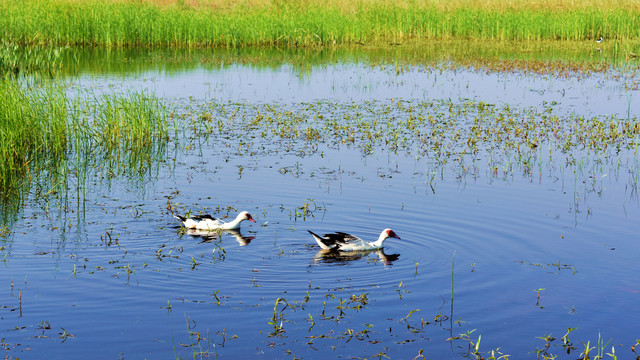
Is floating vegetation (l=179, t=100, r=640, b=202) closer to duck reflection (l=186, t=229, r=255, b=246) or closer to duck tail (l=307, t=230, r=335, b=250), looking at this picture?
duck reflection (l=186, t=229, r=255, b=246)

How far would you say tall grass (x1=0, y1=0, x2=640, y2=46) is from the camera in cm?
3503

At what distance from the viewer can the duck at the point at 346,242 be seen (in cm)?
995

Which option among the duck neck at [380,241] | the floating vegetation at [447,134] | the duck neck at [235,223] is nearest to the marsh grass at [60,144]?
the floating vegetation at [447,134]

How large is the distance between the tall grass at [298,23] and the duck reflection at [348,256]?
85.7ft

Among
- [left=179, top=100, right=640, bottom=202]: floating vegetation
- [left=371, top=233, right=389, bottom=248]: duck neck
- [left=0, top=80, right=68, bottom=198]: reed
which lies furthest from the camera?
[left=179, top=100, right=640, bottom=202]: floating vegetation

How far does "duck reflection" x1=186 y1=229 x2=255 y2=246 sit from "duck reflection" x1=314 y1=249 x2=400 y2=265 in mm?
1067

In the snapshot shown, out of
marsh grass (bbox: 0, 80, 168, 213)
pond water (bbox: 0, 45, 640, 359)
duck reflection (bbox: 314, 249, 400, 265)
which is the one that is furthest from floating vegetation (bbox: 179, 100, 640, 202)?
duck reflection (bbox: 314, 249, 400, 265)

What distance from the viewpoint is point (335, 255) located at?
394 inches

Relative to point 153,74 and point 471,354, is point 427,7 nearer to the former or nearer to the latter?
point 153,74

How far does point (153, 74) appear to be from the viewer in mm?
26750

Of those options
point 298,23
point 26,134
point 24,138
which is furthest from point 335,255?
point 298,23

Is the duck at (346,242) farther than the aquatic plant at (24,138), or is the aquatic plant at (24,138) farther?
the aquatic plant at (24,138)

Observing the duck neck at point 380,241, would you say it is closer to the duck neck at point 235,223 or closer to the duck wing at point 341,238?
the duck wing at point 341,238

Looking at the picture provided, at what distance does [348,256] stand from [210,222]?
6.74ft
